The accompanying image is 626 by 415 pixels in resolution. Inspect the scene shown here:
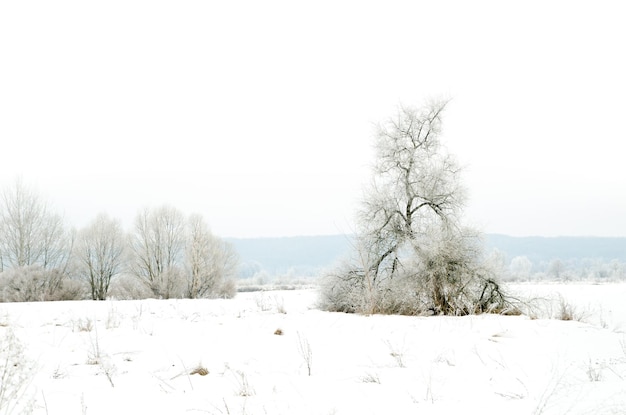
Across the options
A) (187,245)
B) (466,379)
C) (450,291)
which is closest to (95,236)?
(187,245)

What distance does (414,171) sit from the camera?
15977 mm

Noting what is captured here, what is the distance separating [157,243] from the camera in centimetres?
3416

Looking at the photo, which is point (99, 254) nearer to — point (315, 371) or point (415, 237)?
point (415, 237)

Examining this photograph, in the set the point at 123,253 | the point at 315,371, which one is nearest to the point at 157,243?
the point at 123,253

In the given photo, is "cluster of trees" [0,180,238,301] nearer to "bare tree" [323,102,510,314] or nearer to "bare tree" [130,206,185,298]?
"bare tree" [130,206,185,298]

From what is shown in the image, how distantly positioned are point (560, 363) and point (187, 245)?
1306 inches

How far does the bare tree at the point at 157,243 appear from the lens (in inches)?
1324

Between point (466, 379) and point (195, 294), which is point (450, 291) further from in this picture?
point (195, 294)

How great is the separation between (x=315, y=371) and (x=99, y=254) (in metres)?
33.2

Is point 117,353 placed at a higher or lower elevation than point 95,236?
lower

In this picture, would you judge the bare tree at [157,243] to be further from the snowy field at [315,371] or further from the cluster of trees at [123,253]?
the snowy field at [315,371]

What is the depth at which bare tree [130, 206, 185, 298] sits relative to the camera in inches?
1324

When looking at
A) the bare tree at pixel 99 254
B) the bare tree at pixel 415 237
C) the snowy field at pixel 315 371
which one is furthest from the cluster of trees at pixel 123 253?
the snowy field at pixel 315 371

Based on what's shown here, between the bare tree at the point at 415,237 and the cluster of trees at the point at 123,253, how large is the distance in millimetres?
20669
